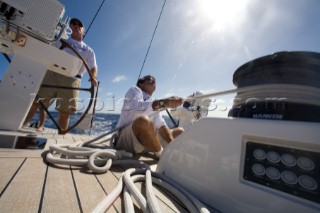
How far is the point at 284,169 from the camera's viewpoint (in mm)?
664

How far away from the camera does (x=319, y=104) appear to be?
2.45ft

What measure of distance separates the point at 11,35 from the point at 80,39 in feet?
4.08

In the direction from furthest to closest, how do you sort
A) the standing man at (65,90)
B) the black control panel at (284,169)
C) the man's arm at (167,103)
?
the standing man at (65,90) < the man's arm at (167,103) < the black control panel at (284,169)

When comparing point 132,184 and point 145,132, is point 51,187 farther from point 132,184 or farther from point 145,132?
point 145,132

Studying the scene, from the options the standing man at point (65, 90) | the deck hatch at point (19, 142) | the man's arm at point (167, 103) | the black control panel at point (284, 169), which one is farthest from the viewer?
the standing man at point (65, 90)

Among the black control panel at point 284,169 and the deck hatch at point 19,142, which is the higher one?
the black control panel at point 284,169

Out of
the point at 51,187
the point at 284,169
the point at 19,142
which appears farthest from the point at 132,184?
the point at 19,142

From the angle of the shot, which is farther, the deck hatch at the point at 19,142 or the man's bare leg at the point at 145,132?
the man's bare leg at the point at 145,132

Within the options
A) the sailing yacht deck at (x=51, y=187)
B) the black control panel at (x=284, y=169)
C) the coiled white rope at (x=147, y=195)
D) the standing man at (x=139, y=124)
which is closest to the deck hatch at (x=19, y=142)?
the sailing yacht deck at (x=51, y=187)

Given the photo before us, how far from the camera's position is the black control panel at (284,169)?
601 mm

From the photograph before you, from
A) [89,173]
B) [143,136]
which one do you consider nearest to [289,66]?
[89,173]

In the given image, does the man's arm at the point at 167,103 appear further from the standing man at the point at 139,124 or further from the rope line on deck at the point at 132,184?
the rope line on deck at the point at 132,184

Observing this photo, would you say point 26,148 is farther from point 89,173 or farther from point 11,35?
point 11,35

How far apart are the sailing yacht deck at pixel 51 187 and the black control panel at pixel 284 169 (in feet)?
1.09
